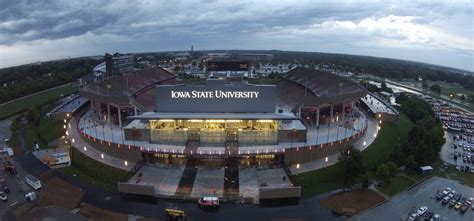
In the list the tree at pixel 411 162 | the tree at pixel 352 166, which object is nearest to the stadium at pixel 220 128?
the tree at pixel 352 166

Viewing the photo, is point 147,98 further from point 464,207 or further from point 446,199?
point 464,207

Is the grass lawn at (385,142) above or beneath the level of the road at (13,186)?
above

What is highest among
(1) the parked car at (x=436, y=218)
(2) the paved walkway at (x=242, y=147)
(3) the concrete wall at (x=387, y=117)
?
(3) the concrete wall at (x=387, y=117)

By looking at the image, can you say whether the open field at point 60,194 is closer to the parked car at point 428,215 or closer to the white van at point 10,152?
the white van at point 10,152

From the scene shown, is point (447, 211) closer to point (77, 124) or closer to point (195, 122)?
point (195, 122)

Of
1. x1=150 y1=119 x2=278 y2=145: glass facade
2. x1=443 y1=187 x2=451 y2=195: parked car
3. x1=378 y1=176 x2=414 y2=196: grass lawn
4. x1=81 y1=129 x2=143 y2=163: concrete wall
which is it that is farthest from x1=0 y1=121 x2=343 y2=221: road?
x1=443 y1=187 x2=451 y2=195: parked car

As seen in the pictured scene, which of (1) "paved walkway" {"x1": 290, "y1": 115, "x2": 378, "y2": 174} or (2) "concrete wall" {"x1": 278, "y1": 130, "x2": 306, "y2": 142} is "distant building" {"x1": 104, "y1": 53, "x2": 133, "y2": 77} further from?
(1) "paved walkway" {"x1": 290, "y1": 115, "x2": 378, "y2": 174}
